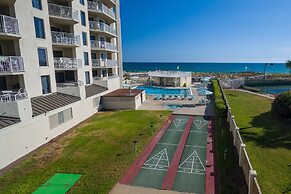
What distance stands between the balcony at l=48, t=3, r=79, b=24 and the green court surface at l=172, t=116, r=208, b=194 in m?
19.6

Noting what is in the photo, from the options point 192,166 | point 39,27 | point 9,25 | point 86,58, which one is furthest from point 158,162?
point 86,58

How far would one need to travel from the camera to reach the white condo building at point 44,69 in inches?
632

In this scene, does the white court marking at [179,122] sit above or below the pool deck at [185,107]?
below

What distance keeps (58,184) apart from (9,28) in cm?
1335

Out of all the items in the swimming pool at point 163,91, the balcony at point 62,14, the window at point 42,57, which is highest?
the balcony at point 62,14

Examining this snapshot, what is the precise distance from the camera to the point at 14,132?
1514 cm

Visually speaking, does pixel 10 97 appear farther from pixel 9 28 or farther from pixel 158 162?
pixel 158 162

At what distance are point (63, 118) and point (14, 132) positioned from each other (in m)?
6.79

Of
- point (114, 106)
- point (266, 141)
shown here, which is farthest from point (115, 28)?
point (266, 141)

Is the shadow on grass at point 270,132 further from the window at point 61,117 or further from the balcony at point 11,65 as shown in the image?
the balcony at point 11,65

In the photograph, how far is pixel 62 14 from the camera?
24656 mm

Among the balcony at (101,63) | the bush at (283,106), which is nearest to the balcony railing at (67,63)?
the balcony at (101,63)

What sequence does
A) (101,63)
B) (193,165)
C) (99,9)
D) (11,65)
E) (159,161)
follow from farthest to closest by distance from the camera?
1. (101,63)
2. (99,9)
3. (11,65)
4. (159,161)
5. (193,165)

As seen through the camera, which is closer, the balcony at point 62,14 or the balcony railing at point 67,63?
the balcony at point 62,14
